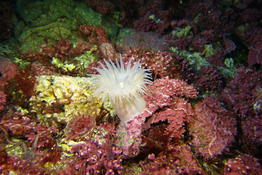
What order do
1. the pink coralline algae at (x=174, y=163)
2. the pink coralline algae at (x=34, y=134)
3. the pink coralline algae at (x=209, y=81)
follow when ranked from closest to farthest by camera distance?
the pink coralline algae at (x=174, y=163)
the pink coralline algae at (x=34, y=134)
the pink coralline algae at (x=209, y=81)

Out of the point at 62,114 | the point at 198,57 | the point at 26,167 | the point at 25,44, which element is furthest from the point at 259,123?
the point at 25,44

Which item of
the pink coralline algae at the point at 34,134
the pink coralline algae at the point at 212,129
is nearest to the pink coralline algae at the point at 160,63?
the pink coralline algae at the point at 212,129

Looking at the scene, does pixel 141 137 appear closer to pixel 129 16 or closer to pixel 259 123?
pixel 259 123

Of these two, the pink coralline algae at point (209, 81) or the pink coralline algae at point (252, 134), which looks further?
the pink coralline algae at point (209, 81)

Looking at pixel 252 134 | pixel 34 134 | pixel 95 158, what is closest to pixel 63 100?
pixel 34 134

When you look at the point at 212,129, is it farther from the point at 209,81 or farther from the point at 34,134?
the point at 34,134

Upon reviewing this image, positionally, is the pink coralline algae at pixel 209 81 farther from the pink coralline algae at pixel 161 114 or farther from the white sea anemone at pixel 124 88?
Answer: the white sea anemone at pixel 124 88

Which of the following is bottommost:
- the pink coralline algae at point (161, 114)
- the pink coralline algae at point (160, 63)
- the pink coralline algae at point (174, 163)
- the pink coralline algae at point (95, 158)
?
the pink coralline algae at point (174, 163)

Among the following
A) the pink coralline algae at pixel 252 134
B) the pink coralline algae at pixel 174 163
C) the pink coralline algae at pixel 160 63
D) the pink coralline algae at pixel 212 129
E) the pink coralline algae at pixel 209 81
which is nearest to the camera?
the pink coralline algae at pixel 174 163

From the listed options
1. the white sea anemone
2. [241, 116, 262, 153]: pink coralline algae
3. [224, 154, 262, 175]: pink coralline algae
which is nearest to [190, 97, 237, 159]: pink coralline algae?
[224, 154, 262, 175]: pink coralline algae
